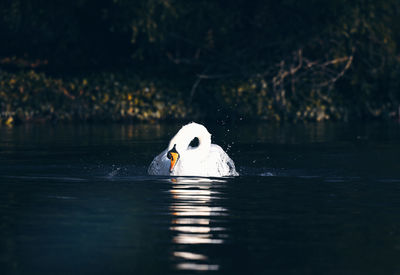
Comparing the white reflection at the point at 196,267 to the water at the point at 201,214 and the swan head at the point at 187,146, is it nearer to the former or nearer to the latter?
the water at the point at 201,214

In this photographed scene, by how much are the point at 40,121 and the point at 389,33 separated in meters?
12.6

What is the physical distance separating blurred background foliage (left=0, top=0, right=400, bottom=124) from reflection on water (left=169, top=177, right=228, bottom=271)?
2207cm

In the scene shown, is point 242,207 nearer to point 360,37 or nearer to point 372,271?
point 372,271

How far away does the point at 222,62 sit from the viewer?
40062 millimetres

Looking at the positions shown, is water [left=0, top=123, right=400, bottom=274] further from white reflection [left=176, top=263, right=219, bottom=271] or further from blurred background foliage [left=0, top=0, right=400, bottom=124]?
blurred background foliage [left=0, top=0, right=400, bottom=124]

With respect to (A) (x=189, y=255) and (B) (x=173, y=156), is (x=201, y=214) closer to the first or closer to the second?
(A) (x=189, y=255)

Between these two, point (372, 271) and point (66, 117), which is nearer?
point (372, 271)

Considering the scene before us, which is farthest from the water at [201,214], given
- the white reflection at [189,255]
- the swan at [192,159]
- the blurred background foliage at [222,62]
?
the blurred background foliage at [222,62]

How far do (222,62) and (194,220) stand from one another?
29.1 meters

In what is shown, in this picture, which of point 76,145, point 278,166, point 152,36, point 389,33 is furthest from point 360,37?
point 278,166

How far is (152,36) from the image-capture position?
36.4 m

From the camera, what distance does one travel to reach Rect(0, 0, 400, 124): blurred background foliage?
123 feet

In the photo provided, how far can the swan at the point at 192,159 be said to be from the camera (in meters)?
15.7

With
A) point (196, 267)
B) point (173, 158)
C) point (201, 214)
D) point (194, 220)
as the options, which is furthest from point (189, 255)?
point (173, 158)
